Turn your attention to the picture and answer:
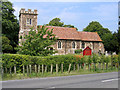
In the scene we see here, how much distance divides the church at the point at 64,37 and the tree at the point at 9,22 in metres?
2.98

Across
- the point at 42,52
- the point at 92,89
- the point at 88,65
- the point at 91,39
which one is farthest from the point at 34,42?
the point at 91,39

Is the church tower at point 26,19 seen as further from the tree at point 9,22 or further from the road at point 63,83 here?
the road at point 63,83

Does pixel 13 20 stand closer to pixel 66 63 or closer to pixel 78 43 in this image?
pixel 78 43

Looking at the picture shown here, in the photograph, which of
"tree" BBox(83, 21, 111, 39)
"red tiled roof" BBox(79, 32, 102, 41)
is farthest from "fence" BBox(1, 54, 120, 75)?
"tree" BBox(83, 21, 111, 39)

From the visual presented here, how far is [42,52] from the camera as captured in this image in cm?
2227

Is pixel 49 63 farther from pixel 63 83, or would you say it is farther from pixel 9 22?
pixel 9 22

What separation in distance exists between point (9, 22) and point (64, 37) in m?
15.0

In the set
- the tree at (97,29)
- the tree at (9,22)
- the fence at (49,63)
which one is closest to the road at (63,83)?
the fence at (49,63)

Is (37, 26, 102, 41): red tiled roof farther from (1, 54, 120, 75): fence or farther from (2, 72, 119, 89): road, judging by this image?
(2, 72, 119, 89): road

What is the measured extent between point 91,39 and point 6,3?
27.0 metres

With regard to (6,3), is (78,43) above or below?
below

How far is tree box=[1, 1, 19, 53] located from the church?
2981 millimetres

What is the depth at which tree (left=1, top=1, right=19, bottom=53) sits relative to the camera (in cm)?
4214

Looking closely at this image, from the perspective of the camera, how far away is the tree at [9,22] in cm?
4214
